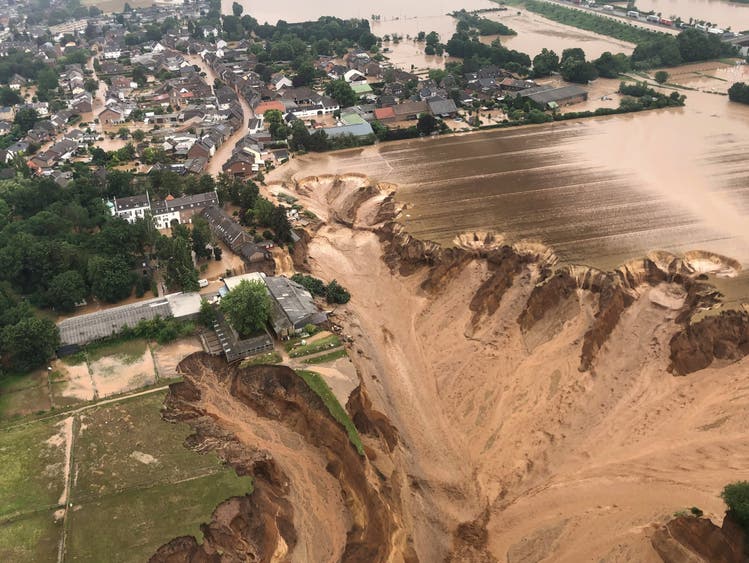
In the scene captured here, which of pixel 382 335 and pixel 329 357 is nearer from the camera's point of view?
pixel 329 357

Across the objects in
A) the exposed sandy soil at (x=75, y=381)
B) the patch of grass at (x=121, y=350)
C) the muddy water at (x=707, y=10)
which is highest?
the muddy water at (x=707, y=10)

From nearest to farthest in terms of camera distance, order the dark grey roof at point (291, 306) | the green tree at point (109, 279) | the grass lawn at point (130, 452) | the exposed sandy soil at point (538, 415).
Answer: the grass lawn at point (130, 452)
the exposed sandy soil at point (538, 415)
the dark grey roof at point (291, 306)
the green tree at point (109, 279)

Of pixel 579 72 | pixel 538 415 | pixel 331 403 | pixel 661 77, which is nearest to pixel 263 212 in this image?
pixel 331 403

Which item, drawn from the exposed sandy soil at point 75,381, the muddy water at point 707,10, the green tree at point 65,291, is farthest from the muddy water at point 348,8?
the exposed sandy soil at point 75,381

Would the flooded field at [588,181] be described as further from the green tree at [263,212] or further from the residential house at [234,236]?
the residential house at [234,236]

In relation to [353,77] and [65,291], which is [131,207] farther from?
[353,77]

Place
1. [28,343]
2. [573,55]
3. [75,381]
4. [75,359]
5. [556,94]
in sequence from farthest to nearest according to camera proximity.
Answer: [573,55] → [556,94] → [75,359] → [28,343] → [75,381]
